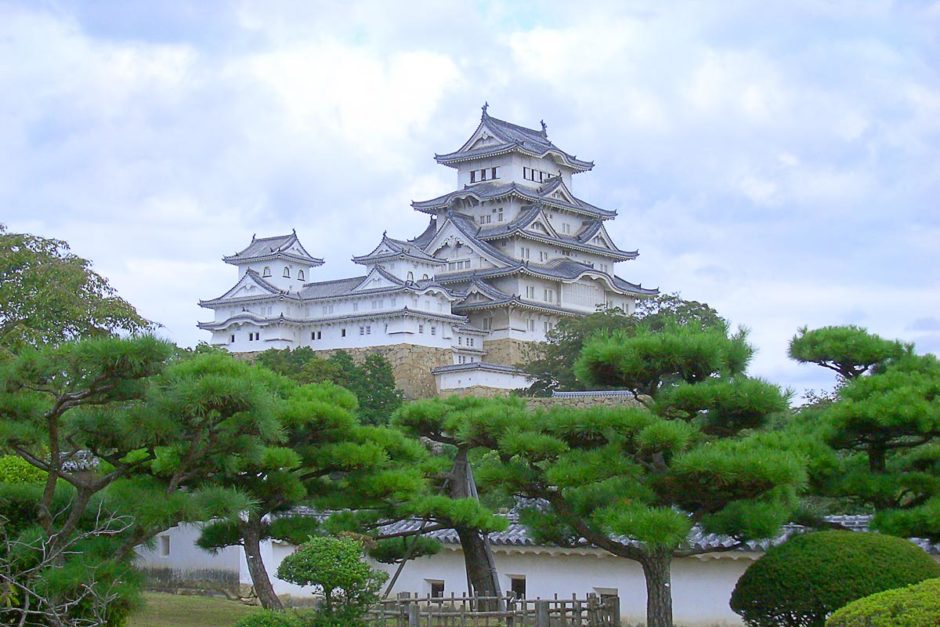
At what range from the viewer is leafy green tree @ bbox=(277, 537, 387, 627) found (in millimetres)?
11961

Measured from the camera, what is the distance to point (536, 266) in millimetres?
56562

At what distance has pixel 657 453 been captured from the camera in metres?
14.2

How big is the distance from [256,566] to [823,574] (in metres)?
6.78

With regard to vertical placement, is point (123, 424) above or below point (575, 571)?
above

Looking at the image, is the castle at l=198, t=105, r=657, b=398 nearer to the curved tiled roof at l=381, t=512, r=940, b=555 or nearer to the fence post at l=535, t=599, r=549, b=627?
the curved tiled roof at l=381, t=512, r=940, b=555

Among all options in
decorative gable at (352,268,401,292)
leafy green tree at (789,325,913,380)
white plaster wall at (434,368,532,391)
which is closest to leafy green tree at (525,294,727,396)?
white plaster wall at (434,368,532,391)

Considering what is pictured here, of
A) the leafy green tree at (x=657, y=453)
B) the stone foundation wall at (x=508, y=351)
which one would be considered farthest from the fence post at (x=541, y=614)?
the stone foundation wall at (x=508, y=351)

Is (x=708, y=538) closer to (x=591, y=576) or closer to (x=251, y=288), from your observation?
(x=591, y=576)

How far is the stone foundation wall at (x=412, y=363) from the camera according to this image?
51.4 meters

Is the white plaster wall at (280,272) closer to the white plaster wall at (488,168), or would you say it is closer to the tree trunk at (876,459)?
the white plaster wall at (488,168)

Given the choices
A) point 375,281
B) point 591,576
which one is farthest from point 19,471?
point 375,281

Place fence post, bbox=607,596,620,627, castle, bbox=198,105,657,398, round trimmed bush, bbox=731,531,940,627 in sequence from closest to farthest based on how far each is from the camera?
1. round trimmed bush, bbox=731,531,940,627
2. fence post, bbox=607,596,620,627
3. castle, bbox=198,105,657,398

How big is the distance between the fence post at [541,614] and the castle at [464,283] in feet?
118

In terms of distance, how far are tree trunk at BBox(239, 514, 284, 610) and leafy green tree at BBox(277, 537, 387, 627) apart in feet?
8.95
